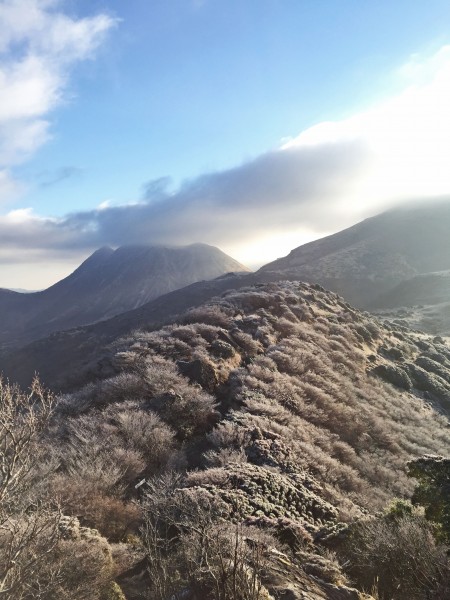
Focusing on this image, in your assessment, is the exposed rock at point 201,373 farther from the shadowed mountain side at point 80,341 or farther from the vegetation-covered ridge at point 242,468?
the shadowed mountain side at point 80,341

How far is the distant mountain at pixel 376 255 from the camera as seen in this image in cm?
9788

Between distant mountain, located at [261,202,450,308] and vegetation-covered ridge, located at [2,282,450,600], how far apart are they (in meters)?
67.5

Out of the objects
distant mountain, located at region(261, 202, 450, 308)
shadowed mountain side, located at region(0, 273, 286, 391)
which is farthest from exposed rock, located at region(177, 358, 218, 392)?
distant mountain, located at region(261, 202, 450, 308)

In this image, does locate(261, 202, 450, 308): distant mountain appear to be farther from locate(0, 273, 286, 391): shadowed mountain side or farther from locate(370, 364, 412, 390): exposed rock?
locate(370, 364, 412, 390): exposed rock

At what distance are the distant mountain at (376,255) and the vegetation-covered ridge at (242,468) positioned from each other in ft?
221

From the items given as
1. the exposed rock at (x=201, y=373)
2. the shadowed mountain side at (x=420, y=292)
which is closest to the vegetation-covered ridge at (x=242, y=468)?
the exposed rock at (x=201, y=373)

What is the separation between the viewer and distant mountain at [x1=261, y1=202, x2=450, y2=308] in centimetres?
9788

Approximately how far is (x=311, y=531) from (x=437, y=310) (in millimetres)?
66495

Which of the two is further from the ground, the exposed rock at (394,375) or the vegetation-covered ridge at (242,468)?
the vegetation-covered ridge at (242,468)

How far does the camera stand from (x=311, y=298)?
38.7 m

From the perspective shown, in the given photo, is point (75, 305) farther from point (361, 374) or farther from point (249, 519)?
point (249, 519)

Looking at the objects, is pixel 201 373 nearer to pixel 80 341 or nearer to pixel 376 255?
pixel 80 341

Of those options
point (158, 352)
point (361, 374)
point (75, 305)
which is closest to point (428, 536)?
point (158, 352)

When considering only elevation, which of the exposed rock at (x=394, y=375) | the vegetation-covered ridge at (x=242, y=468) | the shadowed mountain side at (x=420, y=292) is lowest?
the shadowed mountain side at (x=420, y=292)
